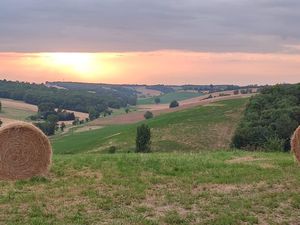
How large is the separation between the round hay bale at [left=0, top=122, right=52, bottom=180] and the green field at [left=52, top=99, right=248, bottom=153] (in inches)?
1965

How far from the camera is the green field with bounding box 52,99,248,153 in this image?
242 ft

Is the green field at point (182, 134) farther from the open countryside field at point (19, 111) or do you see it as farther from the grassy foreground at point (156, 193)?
the grassy foreground at point (156, 193)

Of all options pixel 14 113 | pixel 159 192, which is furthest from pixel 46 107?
pixel 159 192

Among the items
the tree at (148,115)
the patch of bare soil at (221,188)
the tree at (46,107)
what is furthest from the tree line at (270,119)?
the tree at (46,107)

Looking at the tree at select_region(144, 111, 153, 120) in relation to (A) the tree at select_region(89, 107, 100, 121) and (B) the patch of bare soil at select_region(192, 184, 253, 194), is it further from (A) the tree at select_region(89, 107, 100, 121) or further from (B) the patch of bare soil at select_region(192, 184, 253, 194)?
(B) the patch of bare soil at select_region(192, 184, 253, 194)

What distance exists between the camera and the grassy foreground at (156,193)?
12.6 meters

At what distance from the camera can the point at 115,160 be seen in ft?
67.1

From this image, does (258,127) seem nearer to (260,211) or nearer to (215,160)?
(215,160)

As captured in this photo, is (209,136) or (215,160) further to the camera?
(209,136)

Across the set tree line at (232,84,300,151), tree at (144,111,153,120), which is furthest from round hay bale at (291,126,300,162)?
tree at (144,111,153,120)

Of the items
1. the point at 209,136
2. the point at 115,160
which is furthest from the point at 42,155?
the point at 209,136

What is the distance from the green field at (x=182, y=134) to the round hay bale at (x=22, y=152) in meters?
49.9

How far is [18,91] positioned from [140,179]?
150 meters

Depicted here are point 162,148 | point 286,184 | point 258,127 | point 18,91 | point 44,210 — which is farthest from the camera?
point 18,91
